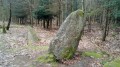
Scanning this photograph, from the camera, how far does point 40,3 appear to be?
38781 millimetres

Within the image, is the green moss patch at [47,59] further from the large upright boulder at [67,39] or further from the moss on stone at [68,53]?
the moss on stone at [68,53]

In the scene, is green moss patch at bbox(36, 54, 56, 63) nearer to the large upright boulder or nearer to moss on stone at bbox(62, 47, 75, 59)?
the large upright boulder

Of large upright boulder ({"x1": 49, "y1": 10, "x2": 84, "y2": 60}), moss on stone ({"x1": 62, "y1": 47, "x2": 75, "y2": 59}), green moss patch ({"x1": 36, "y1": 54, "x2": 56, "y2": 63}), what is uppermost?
large upright boulder ({"x1": 49, "y1": 10, "x2": 84, "y2": 60})

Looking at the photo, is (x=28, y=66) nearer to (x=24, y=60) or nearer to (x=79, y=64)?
(x=24, y=60)

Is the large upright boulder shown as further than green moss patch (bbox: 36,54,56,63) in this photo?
Yes

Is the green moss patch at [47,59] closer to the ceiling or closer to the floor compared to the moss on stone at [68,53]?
closer to the floor

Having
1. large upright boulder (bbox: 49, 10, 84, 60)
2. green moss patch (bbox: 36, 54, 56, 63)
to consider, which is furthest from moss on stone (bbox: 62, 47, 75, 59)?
green moss patch (bbox: 36, 54, 56, 63)

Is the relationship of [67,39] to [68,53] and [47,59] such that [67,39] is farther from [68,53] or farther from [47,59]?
[47,59]

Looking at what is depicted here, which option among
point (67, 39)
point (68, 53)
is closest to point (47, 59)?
point (68, 53)

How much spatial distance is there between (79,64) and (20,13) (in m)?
38.6

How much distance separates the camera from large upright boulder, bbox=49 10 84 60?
12.5m

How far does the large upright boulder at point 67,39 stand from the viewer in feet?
41.0

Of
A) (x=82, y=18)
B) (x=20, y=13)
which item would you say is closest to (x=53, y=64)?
(x=82, y=18)

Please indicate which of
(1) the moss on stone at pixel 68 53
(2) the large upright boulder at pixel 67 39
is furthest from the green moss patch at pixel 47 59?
(1) the moss on stone at pixel 68 53
